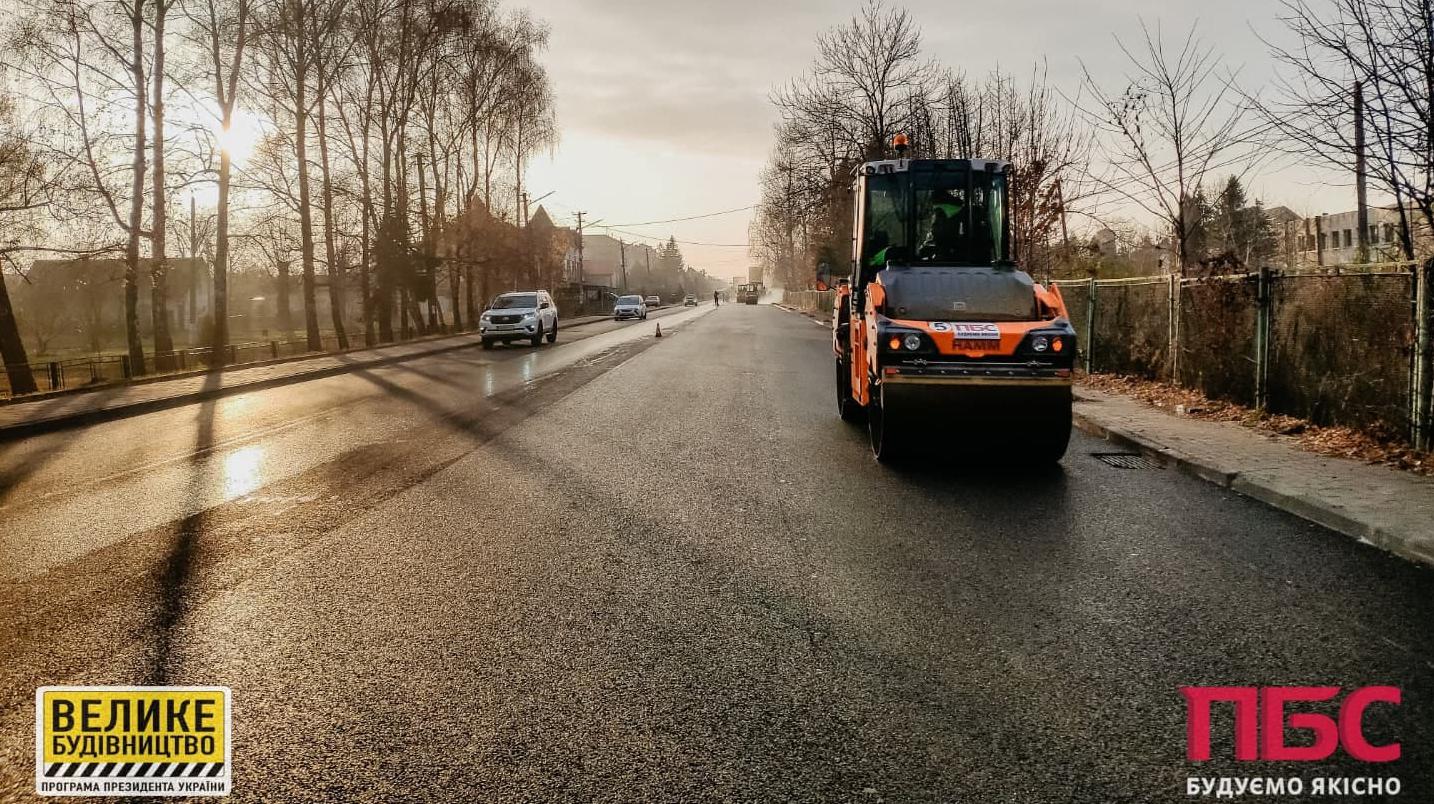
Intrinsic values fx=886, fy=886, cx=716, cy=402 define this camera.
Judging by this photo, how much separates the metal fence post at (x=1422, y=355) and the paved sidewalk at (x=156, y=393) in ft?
51.9

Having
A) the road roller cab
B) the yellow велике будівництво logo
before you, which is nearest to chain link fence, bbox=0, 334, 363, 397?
the road roller cab

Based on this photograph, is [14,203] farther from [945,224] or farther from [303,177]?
[945,224]

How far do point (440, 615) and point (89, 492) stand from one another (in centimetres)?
523

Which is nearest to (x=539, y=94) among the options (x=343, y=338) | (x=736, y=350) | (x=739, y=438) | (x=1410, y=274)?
(x=343, y=338)

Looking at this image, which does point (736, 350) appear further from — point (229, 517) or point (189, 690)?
point (189, 690)

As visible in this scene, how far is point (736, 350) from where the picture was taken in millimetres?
25312

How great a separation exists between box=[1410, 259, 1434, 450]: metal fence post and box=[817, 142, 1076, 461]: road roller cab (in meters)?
2.81

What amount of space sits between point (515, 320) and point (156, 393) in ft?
48.9

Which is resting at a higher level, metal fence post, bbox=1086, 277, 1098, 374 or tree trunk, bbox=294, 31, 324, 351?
tree trunk, bbox=294, 31, 324, 351

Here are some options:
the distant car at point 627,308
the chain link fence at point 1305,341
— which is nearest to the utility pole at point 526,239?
the distant car at point 627,308

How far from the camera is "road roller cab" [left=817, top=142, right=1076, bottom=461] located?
7.67m

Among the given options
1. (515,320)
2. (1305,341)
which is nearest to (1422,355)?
(1305,341)

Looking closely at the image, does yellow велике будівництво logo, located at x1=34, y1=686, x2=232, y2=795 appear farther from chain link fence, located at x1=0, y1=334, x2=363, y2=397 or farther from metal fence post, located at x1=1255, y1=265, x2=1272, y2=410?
chain link fence, located at x1=0, y1=334, x2=363, y2=397

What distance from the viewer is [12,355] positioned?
18.3 meters
